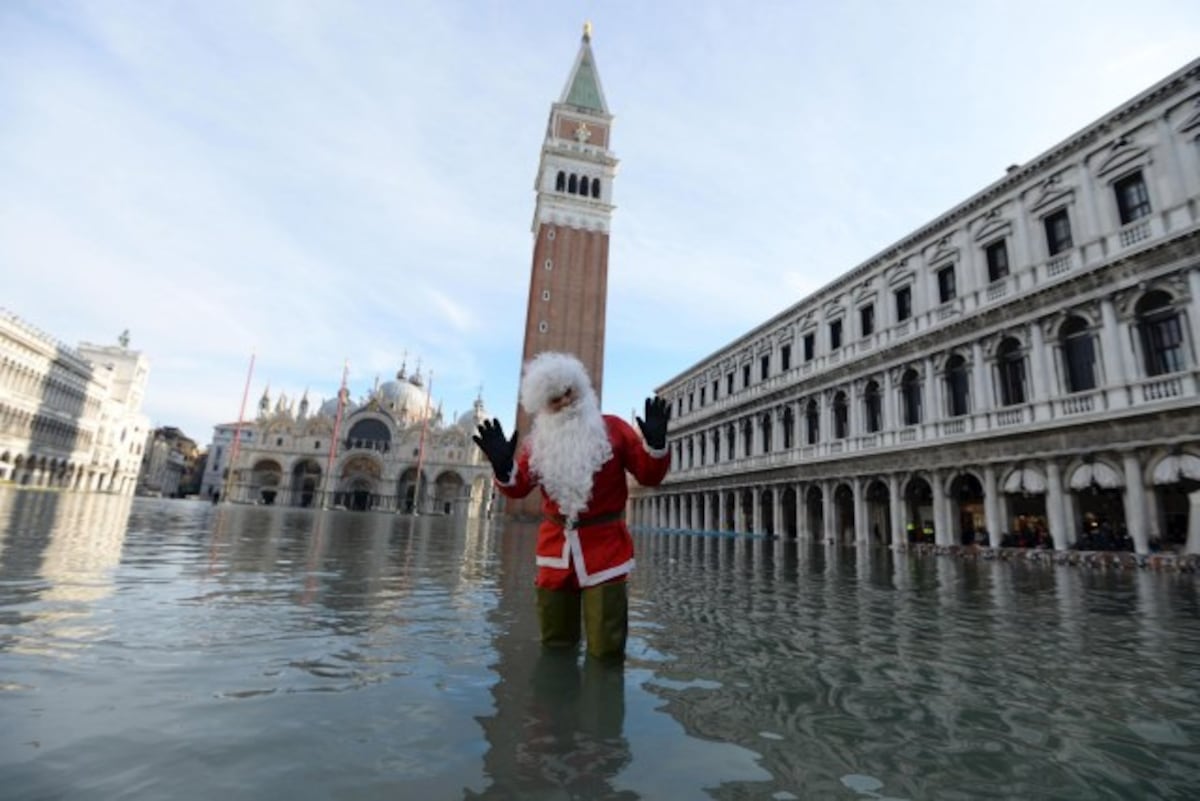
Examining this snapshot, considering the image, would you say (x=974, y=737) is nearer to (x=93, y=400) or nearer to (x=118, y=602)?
(x=118, y=602)

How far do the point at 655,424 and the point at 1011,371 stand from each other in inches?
661

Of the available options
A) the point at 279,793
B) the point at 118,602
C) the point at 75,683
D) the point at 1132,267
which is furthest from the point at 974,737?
the point at 1132,267

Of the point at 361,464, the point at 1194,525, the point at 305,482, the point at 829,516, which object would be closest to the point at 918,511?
the point at 829,516

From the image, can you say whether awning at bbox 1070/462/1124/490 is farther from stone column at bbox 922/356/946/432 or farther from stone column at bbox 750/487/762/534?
stone column at bbox 750/487/762/534

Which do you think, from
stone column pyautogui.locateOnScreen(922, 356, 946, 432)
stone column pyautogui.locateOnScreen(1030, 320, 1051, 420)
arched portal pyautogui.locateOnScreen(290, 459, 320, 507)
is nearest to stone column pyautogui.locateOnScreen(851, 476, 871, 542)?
stone column pyautogui.locateOnScreen(922, 356, 946, 432)

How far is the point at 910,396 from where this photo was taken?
19.7 metres

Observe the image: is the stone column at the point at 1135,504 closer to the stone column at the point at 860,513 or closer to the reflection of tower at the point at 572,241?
the stone column at the point at 860,513

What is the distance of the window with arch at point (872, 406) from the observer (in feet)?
68.6

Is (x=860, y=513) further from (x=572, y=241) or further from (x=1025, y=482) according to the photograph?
(x=572, y=241)

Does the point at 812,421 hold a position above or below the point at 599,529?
above

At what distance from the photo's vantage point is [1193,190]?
1302 cm

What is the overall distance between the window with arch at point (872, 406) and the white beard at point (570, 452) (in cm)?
1943

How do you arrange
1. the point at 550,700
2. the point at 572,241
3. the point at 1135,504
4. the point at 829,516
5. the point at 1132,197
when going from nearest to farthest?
1. the point at 550,700
2. the point at 1135,504
3. the point at 1132,197
4. the point at 829,516
5. the point at 572,241

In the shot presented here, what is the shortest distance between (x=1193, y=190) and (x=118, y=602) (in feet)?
62.7
